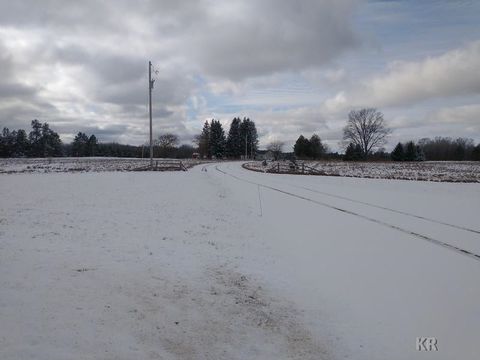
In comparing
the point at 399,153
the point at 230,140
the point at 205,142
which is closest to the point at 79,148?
the point at 205,142

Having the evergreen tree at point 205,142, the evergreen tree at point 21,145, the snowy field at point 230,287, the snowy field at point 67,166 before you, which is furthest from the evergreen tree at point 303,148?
the snowy field at point 230,287

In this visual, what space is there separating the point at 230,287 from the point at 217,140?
369 feet

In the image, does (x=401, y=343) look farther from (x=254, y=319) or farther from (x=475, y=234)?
(x=475, y=234)

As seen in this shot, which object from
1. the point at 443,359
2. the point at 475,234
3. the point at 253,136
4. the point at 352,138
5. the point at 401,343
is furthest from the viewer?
the point at 253,136

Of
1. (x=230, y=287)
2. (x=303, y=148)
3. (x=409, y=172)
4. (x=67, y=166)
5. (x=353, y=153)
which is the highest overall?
(x=303, y=148)

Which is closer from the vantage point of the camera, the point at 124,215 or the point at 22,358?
the point at 22,358

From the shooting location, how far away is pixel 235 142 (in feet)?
396

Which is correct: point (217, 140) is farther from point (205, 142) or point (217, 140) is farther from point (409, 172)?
point (409, 172)

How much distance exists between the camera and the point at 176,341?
4477 millimetres

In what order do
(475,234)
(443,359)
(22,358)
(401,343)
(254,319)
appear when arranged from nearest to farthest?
(22,358)
(443,359)
(401,343)
(254,319)
(475,234)

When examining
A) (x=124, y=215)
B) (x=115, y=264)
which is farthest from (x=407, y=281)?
(x=124, y=215)

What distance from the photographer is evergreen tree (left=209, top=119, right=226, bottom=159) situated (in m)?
118

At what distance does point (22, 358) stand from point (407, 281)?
5.94m

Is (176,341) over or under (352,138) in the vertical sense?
under
